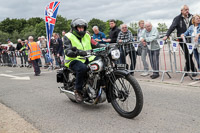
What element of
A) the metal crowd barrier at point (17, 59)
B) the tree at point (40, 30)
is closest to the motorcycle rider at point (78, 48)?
the metal crowd barrier at point (17, 59)

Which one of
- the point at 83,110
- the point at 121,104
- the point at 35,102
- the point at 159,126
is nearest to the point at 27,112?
the point at 35,102

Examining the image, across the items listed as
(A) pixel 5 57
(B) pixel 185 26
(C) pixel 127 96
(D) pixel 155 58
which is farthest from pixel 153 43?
(A) pixel 5 57

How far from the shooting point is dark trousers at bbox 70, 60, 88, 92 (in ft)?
14.3

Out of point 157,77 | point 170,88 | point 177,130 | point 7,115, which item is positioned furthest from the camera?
point 157,77

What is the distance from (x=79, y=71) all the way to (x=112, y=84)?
2.25 feet

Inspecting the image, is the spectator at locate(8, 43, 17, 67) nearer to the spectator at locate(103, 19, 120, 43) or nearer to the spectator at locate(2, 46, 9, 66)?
the spectator at locate(2, 46, 9, 66)

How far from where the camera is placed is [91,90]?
14.5ft

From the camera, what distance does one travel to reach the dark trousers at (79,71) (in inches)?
171

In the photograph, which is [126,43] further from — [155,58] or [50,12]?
[50,12]

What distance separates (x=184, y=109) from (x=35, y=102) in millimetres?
3422

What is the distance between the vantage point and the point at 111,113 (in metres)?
4.38

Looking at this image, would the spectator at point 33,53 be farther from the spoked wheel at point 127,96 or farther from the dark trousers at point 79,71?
the spoked wheel at point 127,96

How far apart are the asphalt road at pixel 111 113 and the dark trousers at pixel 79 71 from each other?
556 millimetres

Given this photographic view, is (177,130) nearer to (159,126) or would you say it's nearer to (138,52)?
(159,126)
